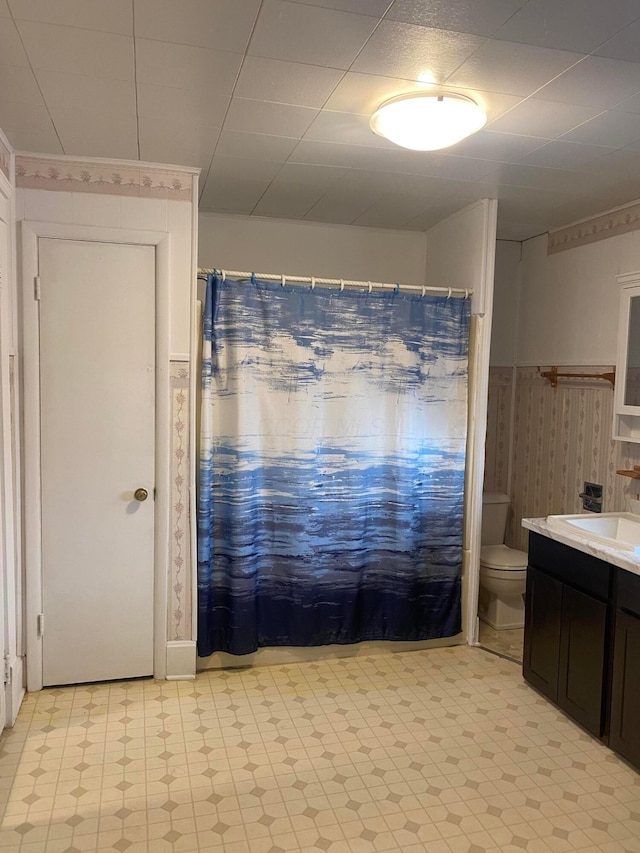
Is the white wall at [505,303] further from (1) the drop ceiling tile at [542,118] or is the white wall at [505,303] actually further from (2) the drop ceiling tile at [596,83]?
(2) the drop ceiling tile at [596,83]

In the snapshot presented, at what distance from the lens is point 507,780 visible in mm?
2301

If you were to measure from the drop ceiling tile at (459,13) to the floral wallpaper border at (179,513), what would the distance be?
1.70 m

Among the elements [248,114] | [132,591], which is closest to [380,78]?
[248,114]

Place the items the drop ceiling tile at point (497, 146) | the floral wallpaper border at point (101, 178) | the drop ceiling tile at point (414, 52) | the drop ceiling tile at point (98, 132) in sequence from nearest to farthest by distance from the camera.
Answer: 1. the drop ceiling tile at point (414, 52)
2. the drop ceiling tile at point (98, 132)
3. the drop ceiling tile at point (497, 146)
4. the floral wallpaper border at point (101, 178)

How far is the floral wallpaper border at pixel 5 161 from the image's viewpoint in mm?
2466

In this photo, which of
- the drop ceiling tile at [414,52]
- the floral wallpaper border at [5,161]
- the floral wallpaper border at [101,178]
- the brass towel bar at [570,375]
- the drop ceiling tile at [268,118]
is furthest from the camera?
the brass towel bar at [570,375]

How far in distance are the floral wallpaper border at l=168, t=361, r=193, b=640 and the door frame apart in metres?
0.03

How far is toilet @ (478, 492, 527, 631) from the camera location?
356 centimetres

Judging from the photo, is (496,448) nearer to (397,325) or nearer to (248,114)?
(397,325)

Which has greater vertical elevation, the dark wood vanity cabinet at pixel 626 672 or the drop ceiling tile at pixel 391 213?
the drop ceiling tile at pixel 391 213

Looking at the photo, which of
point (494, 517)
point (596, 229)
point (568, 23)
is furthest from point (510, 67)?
point (494, 517)

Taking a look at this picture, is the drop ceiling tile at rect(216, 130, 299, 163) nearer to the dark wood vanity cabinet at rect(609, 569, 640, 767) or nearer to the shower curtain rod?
the shower curtain rod

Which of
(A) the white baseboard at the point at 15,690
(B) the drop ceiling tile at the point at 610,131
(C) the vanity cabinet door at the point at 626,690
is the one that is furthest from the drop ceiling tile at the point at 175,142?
(C) the vanity cabinet door at the point at 626,690

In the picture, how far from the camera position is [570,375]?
3553 mm
